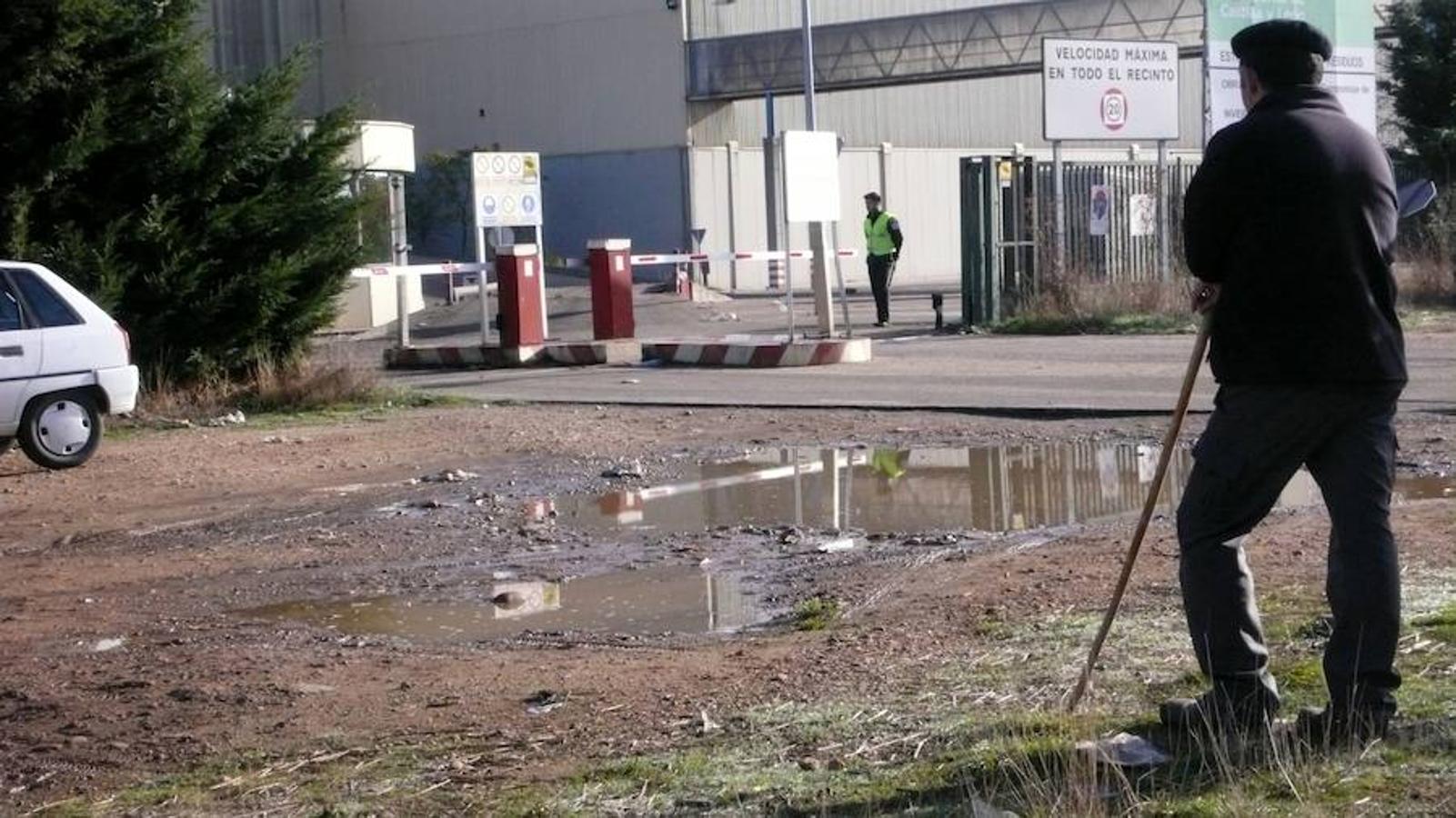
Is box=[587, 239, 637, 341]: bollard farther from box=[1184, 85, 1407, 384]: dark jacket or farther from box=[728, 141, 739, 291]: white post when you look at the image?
box=[728, 141, 739, 291]: white post

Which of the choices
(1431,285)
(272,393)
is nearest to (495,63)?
(1431,285)

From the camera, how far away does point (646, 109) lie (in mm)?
49156

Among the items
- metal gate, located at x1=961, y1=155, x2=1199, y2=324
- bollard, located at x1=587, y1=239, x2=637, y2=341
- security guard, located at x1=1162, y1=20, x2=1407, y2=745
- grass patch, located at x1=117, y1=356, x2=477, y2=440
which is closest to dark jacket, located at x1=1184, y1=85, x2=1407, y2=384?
security guard, located at x1=1162, y1=20, x2=1407, y2=745

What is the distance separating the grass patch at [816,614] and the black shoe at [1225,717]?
244cm

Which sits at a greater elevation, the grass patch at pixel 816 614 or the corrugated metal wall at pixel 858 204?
the corrugated metal wall at pixel 858 204

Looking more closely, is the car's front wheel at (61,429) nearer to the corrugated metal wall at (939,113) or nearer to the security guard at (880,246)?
the security guard at (880,246)

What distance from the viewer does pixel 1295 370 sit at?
5062 millimetres

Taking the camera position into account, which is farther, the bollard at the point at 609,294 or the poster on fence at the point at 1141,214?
the poster on fence at the point at 1141,214

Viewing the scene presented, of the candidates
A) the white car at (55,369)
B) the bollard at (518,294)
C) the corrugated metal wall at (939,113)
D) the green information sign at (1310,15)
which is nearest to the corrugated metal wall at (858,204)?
the corrugated metal wall at (939,113)

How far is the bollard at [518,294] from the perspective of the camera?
21.7m

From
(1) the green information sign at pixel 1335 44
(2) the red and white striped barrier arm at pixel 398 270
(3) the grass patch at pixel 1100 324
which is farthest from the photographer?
(1) the green information sign at pixel 1335 44

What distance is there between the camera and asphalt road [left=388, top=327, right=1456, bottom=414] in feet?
49.9

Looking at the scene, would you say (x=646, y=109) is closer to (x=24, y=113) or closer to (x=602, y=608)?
(x=24, y=113)

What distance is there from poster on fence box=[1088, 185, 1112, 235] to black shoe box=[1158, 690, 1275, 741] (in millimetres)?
21861
